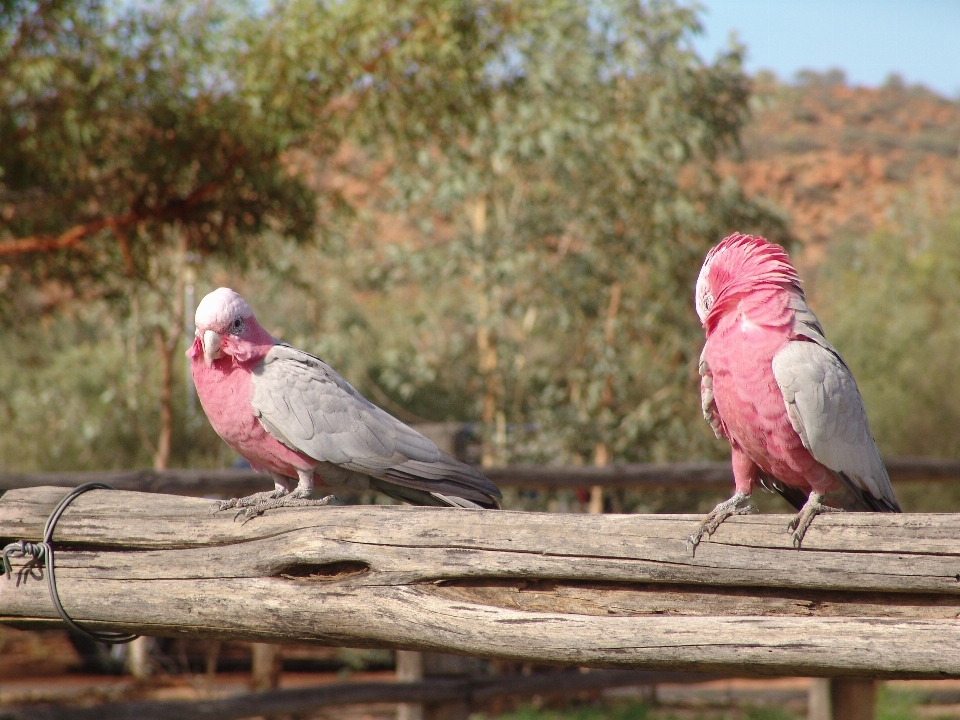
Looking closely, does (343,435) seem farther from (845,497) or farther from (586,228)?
(586,228)

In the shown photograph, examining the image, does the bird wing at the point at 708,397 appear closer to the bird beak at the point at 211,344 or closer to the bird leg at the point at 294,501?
the bird leg at the point at 294,501

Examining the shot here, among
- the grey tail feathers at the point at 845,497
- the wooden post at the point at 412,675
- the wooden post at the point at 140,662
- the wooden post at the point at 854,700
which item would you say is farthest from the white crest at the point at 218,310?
the wooden post at the point at 140,662

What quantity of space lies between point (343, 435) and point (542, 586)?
657 mm

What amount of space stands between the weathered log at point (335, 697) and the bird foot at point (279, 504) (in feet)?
4.13

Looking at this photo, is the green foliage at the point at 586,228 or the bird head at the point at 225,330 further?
the green foliage at the point at 586,228

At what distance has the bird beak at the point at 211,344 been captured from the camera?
6.58 feet

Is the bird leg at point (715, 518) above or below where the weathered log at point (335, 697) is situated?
above

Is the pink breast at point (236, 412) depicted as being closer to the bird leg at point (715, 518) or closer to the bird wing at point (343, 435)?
the bird wing at point (343, 435)

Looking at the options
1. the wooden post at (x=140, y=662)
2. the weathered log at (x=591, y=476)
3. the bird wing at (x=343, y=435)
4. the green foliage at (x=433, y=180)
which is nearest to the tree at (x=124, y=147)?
the green foliage at (x=433, y=180)

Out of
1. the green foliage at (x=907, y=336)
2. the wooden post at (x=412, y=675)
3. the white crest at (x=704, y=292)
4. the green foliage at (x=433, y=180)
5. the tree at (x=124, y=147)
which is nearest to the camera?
the white crest at (x=704, y=292)

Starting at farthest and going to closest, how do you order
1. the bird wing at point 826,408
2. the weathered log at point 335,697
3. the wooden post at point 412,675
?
1. the wooden post at point 412,675
2. the weathered log at point 335,697
3. the bird wing at point 826,408

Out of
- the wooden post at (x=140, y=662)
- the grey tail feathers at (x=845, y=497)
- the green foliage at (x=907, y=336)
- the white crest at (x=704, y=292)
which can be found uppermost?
the green foliage at (x=907, y=336)

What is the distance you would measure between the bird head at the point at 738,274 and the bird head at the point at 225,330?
1067 mm

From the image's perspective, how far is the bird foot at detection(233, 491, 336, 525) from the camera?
73.4 inches
